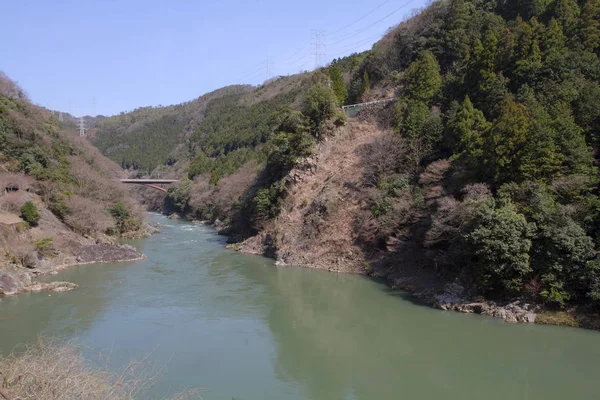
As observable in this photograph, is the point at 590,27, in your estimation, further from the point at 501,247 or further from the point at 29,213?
Result: the point at 29,213

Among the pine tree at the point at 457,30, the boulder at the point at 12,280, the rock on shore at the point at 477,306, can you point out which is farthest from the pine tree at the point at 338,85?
the boulder at the point at 12,280

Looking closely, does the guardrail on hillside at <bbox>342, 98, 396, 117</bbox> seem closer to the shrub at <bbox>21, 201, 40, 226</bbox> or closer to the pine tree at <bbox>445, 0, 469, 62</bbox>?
the pine tree at <bbox>445, 0, 469, 62</bbox>

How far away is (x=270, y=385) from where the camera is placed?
1084 centimetres

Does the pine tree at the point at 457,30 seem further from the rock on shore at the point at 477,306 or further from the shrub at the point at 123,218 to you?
the shrub at the point at 123,218

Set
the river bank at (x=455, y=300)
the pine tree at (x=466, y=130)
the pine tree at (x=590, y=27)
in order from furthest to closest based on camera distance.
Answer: the pine tree at (x=590, y=27) < the pine tree at (x=466, y=130) < the river bank at (x=455, y=300)

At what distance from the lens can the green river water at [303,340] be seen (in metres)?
10.9

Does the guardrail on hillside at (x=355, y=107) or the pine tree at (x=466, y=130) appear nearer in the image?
the pine tree at (x=466, y=130)

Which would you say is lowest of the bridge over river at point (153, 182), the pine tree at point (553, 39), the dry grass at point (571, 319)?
the dry grass at point (571, 319)

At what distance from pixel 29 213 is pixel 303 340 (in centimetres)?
1779

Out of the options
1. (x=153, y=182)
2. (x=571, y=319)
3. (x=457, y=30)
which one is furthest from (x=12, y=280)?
(x=153, y=182)

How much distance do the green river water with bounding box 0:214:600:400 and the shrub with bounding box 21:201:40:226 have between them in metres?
4.52

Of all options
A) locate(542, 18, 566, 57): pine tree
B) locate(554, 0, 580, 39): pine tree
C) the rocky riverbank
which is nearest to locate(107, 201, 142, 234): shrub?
the rocky riverbank

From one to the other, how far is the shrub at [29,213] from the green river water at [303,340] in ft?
14.8

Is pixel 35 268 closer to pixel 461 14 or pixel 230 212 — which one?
pixel 230 212
